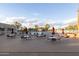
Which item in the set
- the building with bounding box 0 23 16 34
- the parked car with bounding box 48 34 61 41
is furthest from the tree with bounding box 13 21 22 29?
the parked car with bounding box 48 34 61 41

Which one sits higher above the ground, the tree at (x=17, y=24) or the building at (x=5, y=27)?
the tree at (x=17, y=24)

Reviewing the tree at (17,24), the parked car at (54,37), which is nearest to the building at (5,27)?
the tree at (17,24)

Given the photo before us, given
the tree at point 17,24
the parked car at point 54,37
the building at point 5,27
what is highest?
the tree at point 17,24

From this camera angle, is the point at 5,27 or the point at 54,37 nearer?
the point at 5,27

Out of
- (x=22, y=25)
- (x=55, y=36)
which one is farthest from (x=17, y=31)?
(x=55, y=36)

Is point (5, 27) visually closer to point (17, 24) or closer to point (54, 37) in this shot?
point (17, 24)

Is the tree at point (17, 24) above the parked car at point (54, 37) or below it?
above

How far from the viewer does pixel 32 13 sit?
8.01 m

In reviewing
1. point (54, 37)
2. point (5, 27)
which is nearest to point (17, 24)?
point (5, 27)

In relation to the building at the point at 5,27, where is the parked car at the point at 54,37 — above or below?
below

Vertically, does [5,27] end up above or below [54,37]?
above

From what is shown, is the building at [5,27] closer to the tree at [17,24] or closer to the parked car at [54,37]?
the tree at [17,24]

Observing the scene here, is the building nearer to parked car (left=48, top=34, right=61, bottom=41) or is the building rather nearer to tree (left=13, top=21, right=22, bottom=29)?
tree (left=13, top=21, right=22, bottom=29)

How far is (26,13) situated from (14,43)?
2.02 feet
